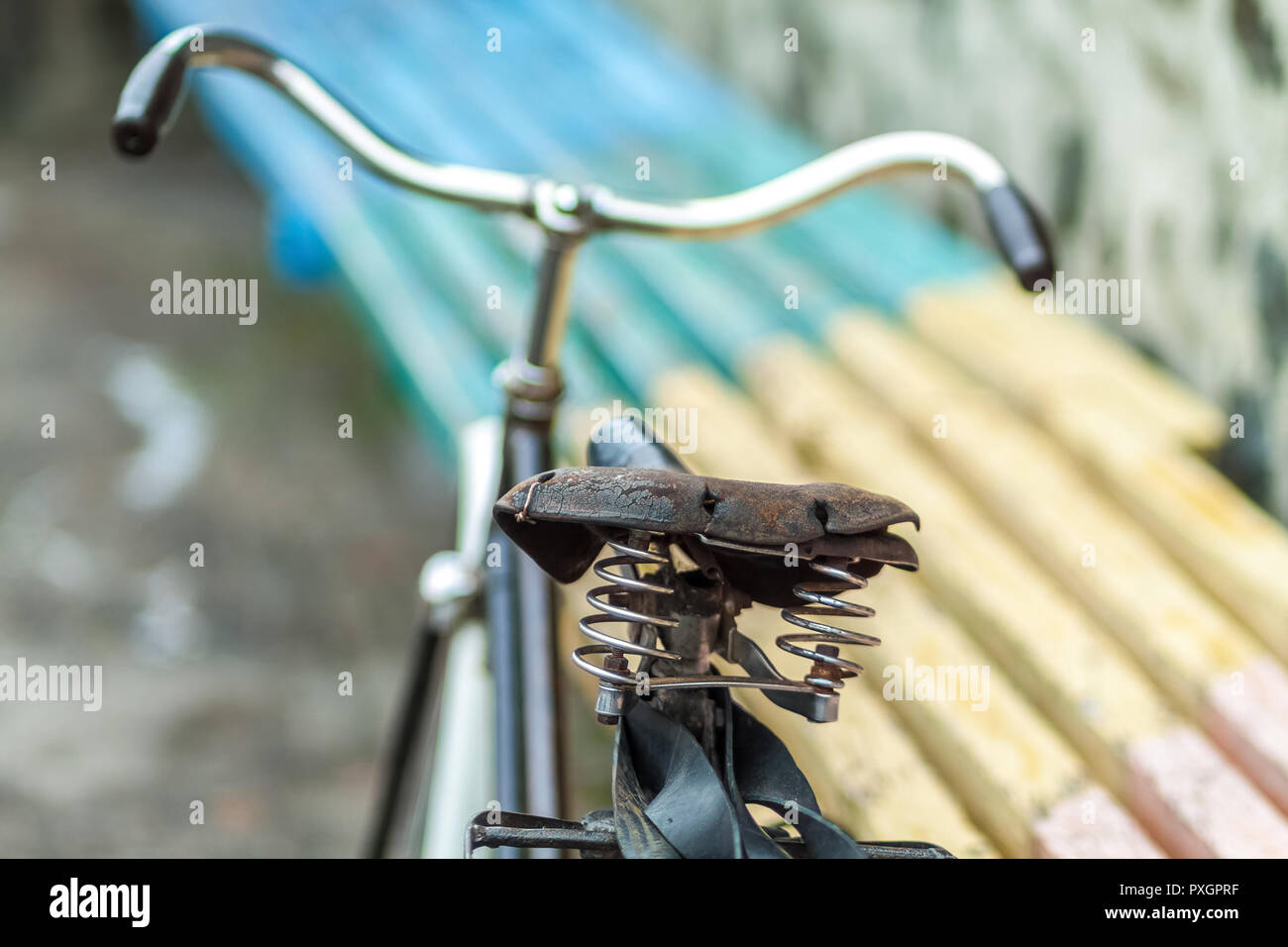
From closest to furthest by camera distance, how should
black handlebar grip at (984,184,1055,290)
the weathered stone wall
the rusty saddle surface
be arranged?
the rusty saddle surface → black handlebar grip at (984,184,1055,290) → the weathered stone wall

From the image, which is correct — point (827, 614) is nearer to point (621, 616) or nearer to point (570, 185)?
point (621, 616)

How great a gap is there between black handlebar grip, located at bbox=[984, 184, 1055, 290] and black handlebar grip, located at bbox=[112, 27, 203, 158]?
78 centimetres

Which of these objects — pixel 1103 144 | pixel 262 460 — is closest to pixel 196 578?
pixel 262 460

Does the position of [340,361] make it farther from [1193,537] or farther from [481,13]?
[1193,537]

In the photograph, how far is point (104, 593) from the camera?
296cm

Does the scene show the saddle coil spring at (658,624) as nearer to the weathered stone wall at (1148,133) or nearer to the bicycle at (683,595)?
the bicycle at (683,595)

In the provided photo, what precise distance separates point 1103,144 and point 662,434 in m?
1.14

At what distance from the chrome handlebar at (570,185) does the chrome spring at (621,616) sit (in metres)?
0.55

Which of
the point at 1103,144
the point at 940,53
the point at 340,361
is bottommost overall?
the point at 340,361

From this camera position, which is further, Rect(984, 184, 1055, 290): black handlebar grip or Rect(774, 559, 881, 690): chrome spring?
Rect(984, 184, 1055, 290): black handlebar grip

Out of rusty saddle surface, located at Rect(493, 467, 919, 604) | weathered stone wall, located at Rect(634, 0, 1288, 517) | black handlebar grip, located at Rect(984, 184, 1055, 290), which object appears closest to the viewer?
rusty saddle surface, located at Rect(493, 467, 919, 604)

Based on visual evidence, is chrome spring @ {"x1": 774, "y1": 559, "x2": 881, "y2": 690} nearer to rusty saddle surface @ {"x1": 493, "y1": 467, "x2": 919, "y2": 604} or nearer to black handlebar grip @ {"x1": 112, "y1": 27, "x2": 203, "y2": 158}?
rusty saddle surface @ {"x1": 493, "y1": 467, "x2": 919, "y2": 604}

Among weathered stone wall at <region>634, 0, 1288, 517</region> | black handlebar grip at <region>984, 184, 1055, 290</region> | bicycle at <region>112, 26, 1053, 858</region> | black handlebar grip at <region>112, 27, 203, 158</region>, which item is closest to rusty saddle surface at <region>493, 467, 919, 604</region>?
bicycle at <region>112, 26, 1053, 858</region>

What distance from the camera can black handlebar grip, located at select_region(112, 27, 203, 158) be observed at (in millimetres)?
1092
